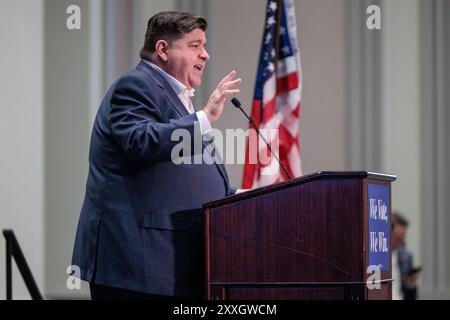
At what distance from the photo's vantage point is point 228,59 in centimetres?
789

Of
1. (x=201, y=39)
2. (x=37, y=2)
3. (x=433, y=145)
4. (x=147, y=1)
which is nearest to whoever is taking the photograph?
(x=201, y=39)

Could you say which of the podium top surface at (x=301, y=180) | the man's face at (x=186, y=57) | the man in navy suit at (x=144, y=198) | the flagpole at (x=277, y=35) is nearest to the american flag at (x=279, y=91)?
the flagpole at (x=277, y=35)

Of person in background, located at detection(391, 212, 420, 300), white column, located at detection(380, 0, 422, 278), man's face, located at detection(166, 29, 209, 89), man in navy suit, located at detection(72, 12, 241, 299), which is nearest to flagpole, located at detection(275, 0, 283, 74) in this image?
person in background, located at detection(391, 212, 420, 300)

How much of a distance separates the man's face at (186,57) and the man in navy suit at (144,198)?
121 mm

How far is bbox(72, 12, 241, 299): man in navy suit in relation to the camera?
317cm

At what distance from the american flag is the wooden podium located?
9.44 feet

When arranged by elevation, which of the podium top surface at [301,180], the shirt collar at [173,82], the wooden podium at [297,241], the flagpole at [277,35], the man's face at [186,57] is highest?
the flagpole at [277,35]

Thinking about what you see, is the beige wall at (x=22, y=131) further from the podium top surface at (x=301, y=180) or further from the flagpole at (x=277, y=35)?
the podium top surface at (x=301, y=180)

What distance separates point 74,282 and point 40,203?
61 centimetres

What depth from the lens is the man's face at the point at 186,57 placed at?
3.43 m

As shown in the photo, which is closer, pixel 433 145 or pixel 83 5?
pixel 83 5
